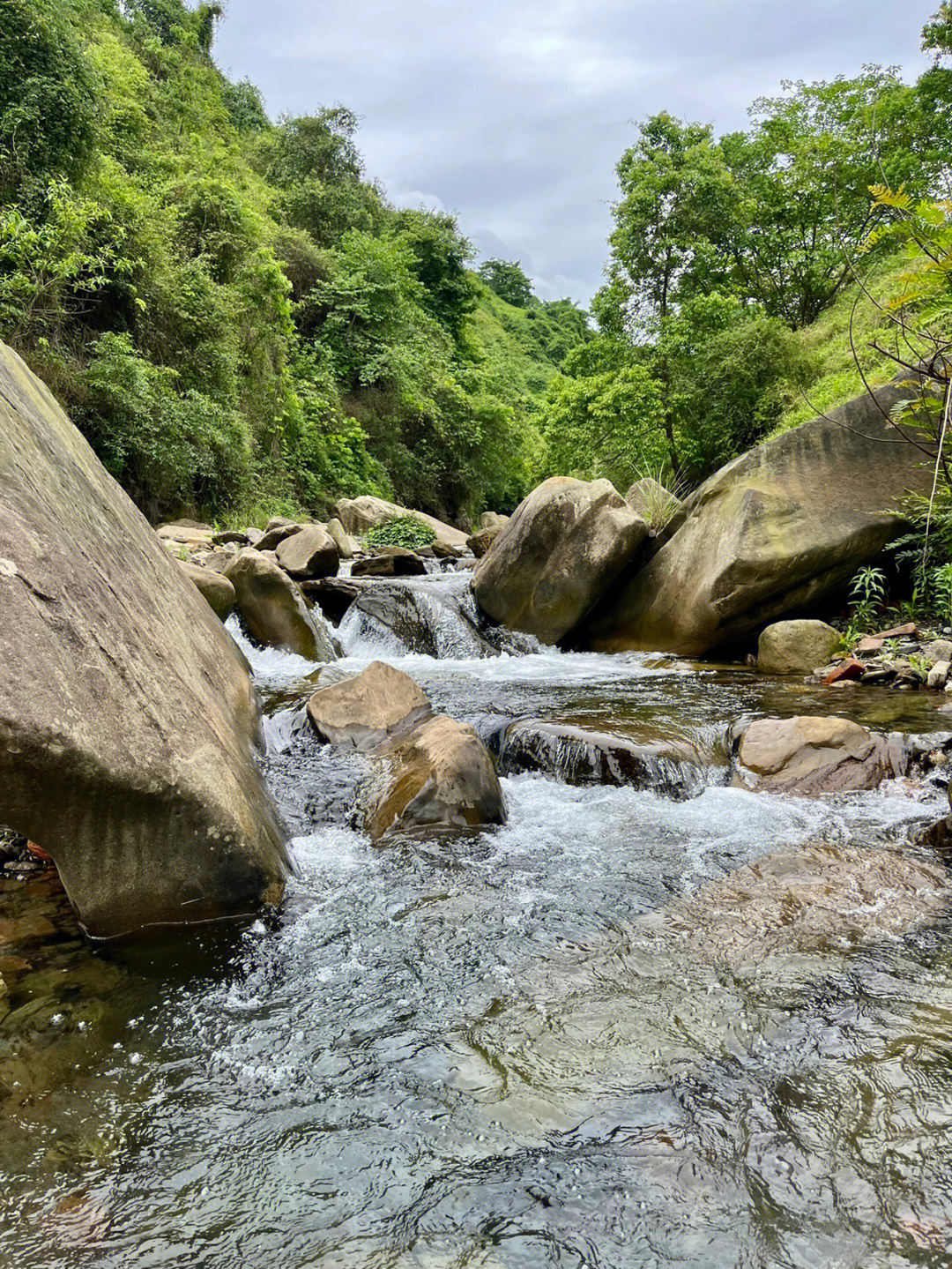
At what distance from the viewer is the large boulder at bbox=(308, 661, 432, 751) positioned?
231 inches

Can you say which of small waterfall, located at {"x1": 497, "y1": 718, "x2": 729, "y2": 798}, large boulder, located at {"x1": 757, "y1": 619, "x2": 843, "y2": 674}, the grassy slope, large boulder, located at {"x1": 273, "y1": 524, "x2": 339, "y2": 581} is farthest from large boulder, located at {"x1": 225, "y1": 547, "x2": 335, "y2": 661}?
the grassy slope

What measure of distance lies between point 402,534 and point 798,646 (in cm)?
1174

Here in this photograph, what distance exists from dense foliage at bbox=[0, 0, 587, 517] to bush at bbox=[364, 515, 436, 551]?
92.1 inches

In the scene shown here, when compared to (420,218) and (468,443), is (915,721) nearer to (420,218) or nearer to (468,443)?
(468,443)

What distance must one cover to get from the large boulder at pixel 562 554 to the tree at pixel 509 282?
51462mm

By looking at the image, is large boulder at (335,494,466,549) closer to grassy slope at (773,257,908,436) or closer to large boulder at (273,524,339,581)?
large boulder at (273,524,339,581)

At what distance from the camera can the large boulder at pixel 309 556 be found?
38.1 ft

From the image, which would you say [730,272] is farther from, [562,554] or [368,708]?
[368,708]

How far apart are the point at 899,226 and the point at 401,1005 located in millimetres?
3985

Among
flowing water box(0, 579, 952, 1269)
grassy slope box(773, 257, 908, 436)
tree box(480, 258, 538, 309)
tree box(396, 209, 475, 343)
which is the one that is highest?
tree box(480, 258, 538, 309)

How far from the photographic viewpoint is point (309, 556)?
11594 mm

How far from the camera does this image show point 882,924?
336cm

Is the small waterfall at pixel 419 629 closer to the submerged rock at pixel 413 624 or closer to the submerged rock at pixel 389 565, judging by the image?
the submerged rock at pixel 413 624

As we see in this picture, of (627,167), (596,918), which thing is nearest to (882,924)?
(596,918)
